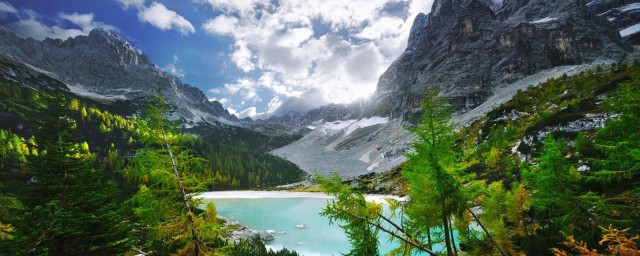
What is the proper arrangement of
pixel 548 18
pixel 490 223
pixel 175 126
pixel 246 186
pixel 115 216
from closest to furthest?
1. pixel 115 216
2. pixel 175 126
3. pixel 490 223
4. pixel 246 186
5. pixel 548 18

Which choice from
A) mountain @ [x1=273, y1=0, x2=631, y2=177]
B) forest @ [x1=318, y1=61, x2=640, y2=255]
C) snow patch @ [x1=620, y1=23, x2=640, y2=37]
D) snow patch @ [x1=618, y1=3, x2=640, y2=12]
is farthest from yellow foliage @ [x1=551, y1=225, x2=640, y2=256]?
snow patch @ [x1=618, y1=3, x2=640, y2=12]

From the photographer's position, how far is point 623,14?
7259 inches

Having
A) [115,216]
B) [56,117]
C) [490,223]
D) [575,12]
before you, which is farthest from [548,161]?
[575,12]

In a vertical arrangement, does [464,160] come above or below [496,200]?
above

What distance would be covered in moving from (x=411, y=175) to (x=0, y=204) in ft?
55.7

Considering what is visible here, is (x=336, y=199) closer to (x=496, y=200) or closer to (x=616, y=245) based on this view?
(x=616, y=245)

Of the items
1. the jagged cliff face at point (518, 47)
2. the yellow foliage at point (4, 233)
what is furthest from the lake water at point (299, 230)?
the jagged cliff face at point (518, 47)

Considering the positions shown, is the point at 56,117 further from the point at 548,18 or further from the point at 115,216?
the point at 548,18

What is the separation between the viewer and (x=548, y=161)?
11312 millimetres

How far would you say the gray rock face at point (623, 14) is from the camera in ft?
565

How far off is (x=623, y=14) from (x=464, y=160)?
25918 centimetres

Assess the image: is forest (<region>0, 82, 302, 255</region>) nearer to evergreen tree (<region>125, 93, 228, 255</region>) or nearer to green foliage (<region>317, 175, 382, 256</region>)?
evergreen tree (<region>125, 93, 228, 255</region>)

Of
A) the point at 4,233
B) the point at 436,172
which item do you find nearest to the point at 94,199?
the point at 4,233

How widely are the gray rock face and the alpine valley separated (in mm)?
893
